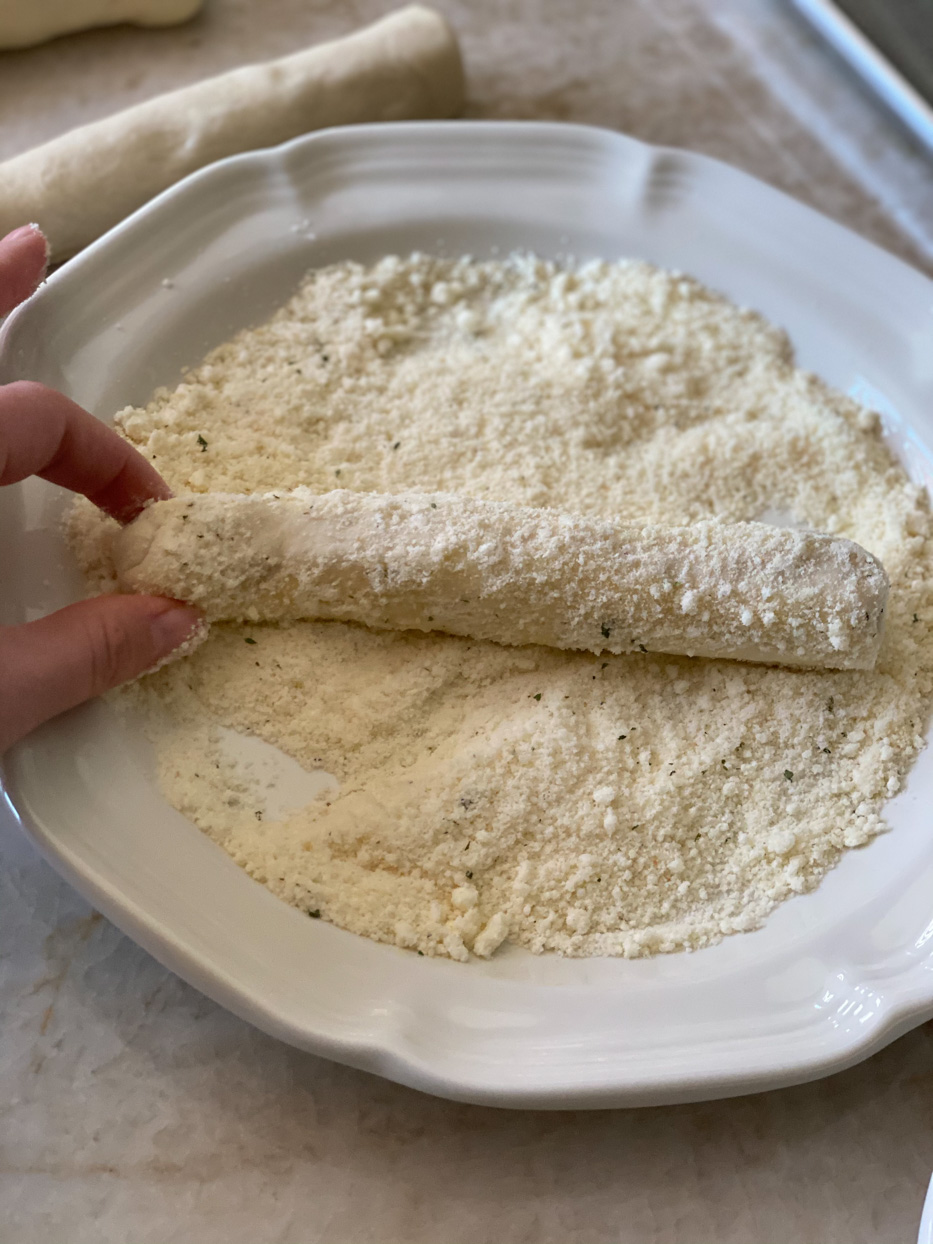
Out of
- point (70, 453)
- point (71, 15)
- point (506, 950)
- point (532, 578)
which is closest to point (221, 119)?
point (71, 15)

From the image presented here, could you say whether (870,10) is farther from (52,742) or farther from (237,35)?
(52,742)

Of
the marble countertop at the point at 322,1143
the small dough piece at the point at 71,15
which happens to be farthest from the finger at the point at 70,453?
the small dough piece at the point at 71,15

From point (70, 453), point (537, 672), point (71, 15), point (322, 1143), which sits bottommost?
point (322, 1143)

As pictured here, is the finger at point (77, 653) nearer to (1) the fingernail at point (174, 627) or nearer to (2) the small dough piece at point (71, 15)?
(1) the fingernail at point (174, 627)

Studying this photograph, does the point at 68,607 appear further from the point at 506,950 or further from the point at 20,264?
the point at 506,950

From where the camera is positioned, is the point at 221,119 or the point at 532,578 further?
the point at 221,119

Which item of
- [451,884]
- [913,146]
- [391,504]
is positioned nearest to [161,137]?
[391,504]
